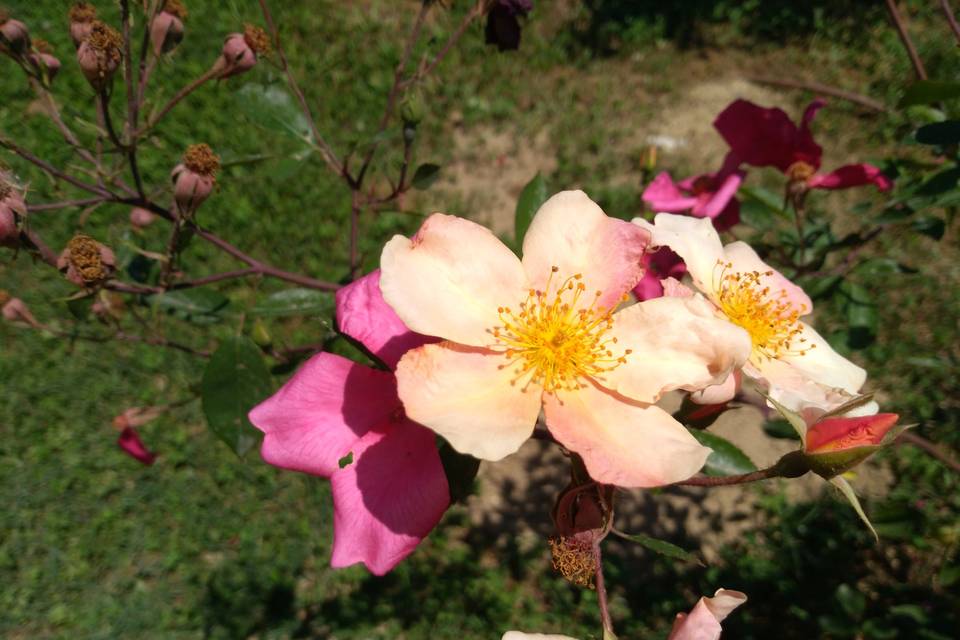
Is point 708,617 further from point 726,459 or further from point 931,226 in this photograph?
point 931,226

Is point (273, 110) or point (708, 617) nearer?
point (708, 617)

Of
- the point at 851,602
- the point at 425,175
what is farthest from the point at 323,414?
the point at 851,602

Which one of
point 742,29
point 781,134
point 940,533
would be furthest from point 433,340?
point 742,29

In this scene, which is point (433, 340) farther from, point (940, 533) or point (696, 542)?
point (696, 542)

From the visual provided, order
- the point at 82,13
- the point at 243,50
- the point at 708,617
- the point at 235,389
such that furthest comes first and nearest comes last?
1. the point at 243,50
2. the point at 235,389
3. the point at 82,13
4. the point at 708,617

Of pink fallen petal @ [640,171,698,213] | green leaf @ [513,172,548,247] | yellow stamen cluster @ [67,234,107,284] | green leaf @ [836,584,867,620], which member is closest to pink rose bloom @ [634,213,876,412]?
Answer: green leaf @ [513,172,548,247]

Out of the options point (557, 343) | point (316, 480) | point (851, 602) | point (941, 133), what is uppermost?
point (941, 133)

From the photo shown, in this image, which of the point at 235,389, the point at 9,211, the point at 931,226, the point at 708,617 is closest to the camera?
the point at 708,617
